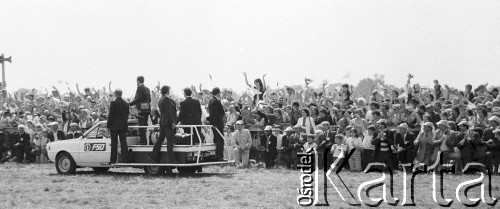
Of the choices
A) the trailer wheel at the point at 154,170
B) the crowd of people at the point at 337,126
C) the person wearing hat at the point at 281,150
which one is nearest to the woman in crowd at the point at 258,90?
the crowd of people at the point at 337,126

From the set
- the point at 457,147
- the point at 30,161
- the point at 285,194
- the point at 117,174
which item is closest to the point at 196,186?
the point at 285,194

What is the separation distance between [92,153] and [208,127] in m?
3.03

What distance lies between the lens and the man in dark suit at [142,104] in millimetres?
20594

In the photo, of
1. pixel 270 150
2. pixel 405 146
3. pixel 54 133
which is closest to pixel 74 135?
pixel 54 133

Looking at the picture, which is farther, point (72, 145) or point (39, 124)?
point (39, 124)

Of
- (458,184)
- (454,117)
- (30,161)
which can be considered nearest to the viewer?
(458,184)

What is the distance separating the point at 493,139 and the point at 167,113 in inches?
307

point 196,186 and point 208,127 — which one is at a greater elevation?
point 208,127

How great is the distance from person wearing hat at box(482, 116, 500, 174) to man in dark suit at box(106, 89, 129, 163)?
8.66m

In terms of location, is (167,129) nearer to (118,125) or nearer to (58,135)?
(118,125)

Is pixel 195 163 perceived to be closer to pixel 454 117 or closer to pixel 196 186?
pixel 196 186

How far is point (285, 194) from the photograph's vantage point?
615 inches

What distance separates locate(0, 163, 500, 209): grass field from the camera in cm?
1444

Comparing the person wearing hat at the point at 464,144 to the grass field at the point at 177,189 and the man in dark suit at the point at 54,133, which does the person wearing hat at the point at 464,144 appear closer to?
the grass field at the point at 177,189
